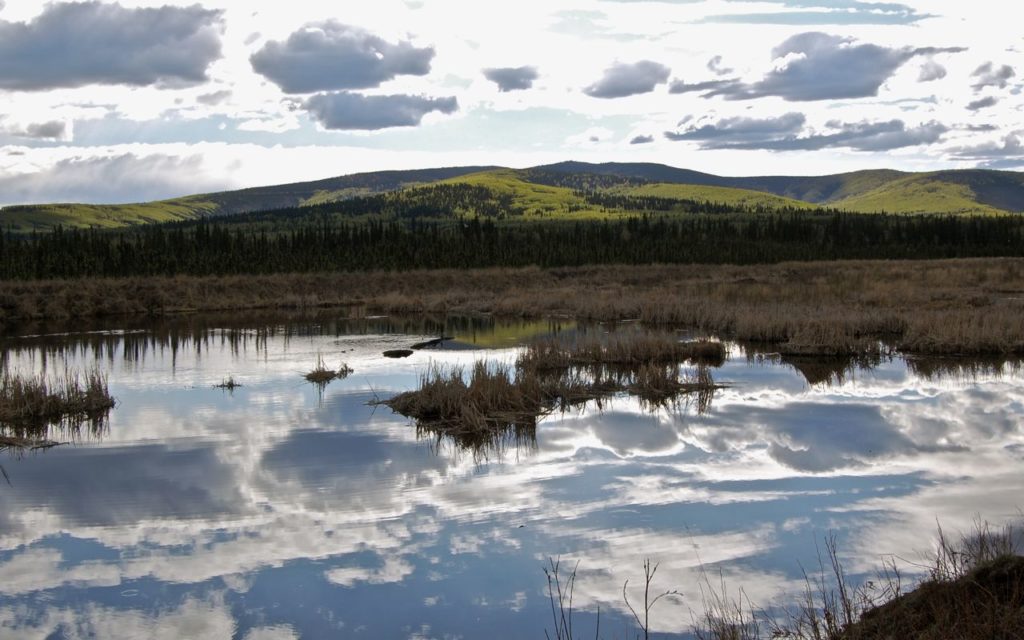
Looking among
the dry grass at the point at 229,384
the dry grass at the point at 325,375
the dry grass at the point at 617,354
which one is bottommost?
the dry grass at the point at 229,384

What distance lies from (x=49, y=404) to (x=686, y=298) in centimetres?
2588

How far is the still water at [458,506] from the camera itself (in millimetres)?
8023

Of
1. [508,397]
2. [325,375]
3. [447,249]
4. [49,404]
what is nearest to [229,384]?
[325,375]

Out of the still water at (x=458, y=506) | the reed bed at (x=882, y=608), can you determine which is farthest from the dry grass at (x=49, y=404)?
the reed bed at (x=882, y=608)

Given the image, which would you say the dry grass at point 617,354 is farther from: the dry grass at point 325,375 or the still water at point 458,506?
the dry grass at point 325,375

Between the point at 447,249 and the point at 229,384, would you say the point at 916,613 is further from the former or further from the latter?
the point at 447,249

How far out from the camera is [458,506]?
10953 millimetres

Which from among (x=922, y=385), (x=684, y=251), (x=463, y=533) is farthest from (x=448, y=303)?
(x=684, y=251)

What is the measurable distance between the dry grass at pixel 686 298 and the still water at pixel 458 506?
700 cm

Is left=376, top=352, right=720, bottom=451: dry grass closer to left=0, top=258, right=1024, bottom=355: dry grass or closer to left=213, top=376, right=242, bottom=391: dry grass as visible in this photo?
left=213, top=376, right=242, bottom=391: dry grass

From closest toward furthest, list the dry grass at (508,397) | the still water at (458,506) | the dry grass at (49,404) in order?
1. the still water at (458,506)
2. the dry grass at (508,397)
3. the dry grass at (49,404)

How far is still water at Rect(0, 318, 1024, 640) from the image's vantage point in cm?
802

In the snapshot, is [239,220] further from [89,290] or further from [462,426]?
[462,426]

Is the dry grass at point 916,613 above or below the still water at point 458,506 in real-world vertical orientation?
above
